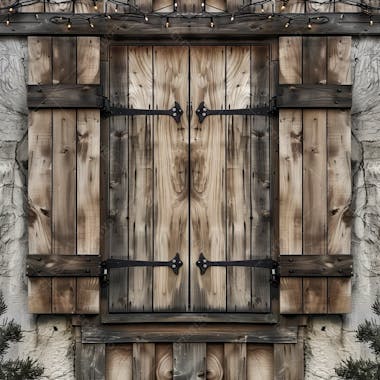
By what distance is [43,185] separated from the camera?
4004 millimetres

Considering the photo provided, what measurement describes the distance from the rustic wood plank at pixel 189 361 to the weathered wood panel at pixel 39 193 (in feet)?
2.75

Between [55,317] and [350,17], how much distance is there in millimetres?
2636

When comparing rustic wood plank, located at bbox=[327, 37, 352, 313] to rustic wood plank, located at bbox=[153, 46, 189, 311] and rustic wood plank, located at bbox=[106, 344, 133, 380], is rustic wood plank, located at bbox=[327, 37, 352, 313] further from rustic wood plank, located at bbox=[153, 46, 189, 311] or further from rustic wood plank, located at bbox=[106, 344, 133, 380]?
rustic wood plank, located at bbox=[106, 344, 133, 380]

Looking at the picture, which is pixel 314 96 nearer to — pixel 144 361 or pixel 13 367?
pixel 144 361

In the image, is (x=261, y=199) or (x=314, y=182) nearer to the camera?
(x=314, y=182)

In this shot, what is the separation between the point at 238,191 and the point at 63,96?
4.06 ft

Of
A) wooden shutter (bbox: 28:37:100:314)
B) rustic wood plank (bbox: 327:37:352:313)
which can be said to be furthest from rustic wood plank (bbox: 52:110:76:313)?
rustic wood plank (bbox: 327:37:352:313)

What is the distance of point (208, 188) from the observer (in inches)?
163

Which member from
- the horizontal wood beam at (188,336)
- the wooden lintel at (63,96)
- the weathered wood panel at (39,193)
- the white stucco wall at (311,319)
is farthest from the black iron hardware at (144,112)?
the horizontal wood beam at (188,336)

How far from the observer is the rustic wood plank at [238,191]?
412 centimetres

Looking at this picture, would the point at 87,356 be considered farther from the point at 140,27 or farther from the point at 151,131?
the point at 140,27

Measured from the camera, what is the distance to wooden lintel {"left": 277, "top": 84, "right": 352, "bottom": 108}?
158 inches

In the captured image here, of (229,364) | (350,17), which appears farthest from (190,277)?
(350,17)

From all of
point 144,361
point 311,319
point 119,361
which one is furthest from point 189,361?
point 311,319
